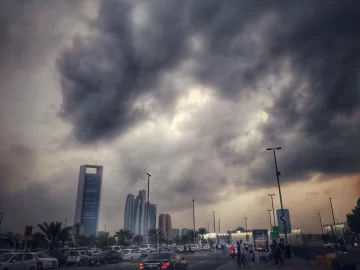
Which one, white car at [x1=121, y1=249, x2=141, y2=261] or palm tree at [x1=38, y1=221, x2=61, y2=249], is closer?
white car at [x1=121, y1=249, x2=141, y2=261]

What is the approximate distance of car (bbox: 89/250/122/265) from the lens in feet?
104

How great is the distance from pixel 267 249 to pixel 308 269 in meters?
15.2

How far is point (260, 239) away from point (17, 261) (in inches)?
1126

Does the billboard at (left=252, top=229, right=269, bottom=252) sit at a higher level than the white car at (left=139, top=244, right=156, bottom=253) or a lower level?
higher

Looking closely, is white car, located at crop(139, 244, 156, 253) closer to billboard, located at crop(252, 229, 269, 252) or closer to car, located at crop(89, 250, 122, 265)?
car, located at crop(89, 250, 122, 265)

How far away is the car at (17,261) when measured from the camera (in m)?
19.7

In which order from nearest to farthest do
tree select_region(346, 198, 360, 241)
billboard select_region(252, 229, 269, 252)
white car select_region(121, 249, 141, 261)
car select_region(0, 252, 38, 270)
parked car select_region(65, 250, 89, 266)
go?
car select_region(0, 252, 38, 270), parked car select_region(65, 250, 89, 266), billboard select_region(252, 229, 269, 252), white car select_region(121, 249, 141, 261), tree select_region(346, 198, 360, 241)

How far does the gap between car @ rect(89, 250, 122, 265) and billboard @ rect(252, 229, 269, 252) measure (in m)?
17.7

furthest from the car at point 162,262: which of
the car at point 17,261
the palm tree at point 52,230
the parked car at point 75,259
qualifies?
the palm tree at point 52,230

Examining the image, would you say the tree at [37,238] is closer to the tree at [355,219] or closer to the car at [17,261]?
the car at [17,261]

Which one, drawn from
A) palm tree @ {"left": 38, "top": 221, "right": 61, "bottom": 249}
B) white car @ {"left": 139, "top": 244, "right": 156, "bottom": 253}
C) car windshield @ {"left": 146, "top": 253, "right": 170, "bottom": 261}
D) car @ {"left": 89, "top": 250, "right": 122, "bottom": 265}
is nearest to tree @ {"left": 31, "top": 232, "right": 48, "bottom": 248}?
palm tree @ {"left": 38, "top": 221, "right": 61, "bottom": 249}

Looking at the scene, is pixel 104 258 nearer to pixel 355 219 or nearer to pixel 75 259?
pixel 75 259

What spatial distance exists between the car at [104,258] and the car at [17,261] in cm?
923

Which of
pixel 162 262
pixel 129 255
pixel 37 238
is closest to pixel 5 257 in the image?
pixel 162 262
